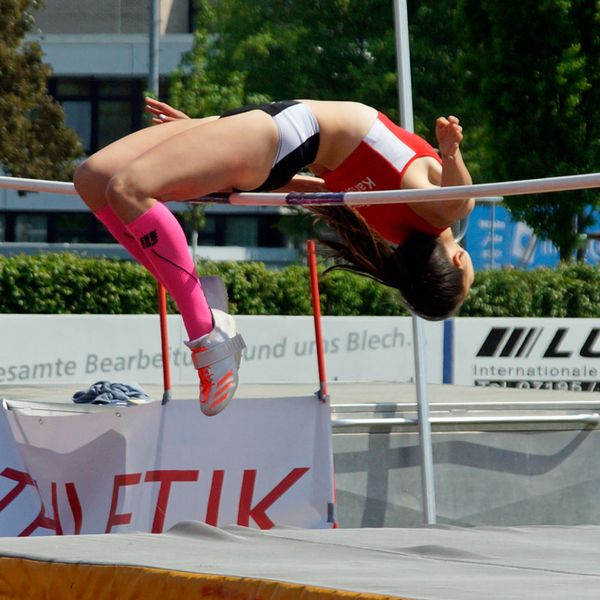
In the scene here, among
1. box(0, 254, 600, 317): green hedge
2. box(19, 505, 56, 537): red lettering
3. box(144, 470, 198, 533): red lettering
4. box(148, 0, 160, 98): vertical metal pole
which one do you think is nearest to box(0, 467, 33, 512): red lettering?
box(19, 505, 56, 537): red lettering

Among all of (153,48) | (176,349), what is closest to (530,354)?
(176,349)

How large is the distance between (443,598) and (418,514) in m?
3.89

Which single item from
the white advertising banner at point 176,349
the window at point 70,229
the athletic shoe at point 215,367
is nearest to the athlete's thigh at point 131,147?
the athletic shoe at point 215,367

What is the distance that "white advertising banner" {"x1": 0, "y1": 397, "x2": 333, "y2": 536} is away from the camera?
546 cm

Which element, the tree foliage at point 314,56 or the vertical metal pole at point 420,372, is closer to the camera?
the vertical metal pole at point 420,372

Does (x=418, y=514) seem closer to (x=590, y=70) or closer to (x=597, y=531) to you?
(x=597, y=531)

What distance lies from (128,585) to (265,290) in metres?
10.3

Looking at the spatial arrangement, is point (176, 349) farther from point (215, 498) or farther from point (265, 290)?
point (215, 498)

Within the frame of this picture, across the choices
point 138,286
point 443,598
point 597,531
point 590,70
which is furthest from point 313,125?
point 590,70

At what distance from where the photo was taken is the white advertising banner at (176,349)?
9859 mm

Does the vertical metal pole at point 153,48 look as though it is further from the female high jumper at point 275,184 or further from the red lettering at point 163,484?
the female high jumper at point 275,184

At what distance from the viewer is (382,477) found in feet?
20.6

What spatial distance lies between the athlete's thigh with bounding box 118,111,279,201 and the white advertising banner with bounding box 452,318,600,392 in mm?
6491

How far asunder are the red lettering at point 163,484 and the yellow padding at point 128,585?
2.12 meters
